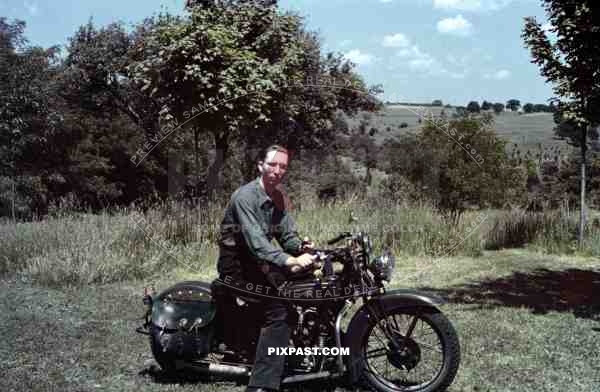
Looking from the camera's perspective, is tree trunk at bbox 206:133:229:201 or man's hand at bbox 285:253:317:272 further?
tree trunk at bbox 206:133:229:201

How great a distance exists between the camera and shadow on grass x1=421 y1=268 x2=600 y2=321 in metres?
6.54

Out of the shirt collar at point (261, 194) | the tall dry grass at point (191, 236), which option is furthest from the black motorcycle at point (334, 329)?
the tall dry grass at point (191, 236)

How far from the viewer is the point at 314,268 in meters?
3.96

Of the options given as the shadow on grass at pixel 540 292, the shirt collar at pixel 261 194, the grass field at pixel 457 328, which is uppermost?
the shirt collar at pixel 261 194

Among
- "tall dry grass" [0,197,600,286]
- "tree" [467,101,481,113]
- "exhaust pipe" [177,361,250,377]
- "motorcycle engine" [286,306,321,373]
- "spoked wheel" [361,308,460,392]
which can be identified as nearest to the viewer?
"spoked wheel" [361,308,460,392]

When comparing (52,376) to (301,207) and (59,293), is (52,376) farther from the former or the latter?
(301,207)

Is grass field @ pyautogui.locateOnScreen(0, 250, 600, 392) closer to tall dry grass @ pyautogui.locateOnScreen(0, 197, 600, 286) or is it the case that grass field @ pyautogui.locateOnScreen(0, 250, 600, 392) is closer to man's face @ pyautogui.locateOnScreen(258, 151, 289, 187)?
tall dry grass @ pyautogui.locateOnScreen(0, 197, 600, 286)

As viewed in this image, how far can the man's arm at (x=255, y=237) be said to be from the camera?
12.3 feet

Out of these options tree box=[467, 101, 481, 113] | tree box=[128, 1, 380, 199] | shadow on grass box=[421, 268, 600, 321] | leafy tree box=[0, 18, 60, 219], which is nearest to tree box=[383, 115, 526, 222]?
tree box=[467, 101, 481, 113]

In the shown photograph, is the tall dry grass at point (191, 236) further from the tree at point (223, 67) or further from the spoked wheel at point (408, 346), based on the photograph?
the spoked wheel at point (408, 346)

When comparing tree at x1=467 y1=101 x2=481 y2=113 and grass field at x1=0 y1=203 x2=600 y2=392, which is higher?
tree at x1=467 y1=101 x2=481 y2=113

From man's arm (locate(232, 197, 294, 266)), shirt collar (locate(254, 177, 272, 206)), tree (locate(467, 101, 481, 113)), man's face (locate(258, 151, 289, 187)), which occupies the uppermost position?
tree (locate(467, 101, 481, 113))

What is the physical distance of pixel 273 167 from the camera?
3912 mm

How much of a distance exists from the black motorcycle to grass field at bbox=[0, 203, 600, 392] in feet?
1.12
